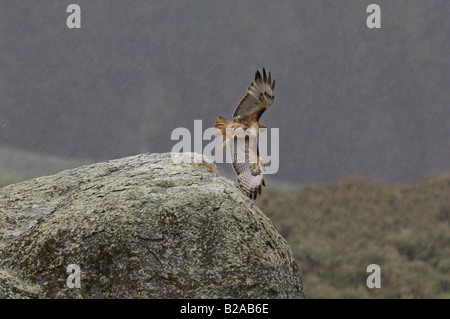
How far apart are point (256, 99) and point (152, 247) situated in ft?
5.48

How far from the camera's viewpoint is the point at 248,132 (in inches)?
189

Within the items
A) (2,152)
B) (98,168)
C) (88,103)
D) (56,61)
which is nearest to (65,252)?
(98,168)

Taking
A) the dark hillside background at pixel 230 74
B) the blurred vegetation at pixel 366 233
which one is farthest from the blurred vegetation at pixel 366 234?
the dark hillside background at pixel 230 74

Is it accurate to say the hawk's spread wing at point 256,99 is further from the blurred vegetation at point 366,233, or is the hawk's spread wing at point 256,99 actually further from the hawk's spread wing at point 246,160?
the blurred vegetation at point 366,233

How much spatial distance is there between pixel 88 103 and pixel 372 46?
1965cm

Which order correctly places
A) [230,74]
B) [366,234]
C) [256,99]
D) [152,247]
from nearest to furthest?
[152,247] < [256,99] < [366,234] < [230,74]

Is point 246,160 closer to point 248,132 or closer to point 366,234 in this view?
point 248,132

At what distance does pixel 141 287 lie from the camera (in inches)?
143

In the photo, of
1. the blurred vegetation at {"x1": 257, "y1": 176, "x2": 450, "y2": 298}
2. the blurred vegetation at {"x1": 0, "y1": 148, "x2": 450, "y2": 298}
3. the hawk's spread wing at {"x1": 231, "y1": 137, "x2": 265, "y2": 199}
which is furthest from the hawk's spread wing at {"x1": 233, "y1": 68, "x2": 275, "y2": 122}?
the blurred vegetation at {"x1": 0, "y1": 148, "x2": 450, "y2": 298}

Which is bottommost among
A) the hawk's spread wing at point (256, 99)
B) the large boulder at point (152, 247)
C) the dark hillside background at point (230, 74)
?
the large boulder at point (152, 247)

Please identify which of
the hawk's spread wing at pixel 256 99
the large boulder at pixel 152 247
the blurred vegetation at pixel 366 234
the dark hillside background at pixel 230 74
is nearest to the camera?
the large boulder at pixel 152 247


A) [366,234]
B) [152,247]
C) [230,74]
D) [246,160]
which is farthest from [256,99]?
[230,74]

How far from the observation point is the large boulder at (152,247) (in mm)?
3664

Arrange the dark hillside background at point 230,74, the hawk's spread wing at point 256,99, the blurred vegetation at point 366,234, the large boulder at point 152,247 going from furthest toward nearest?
the dark hillside background at point 230,74, the blurred vegetation at point 366,234, the hawk's spread wing at point 256,99, the large boulder at point 152,247
